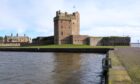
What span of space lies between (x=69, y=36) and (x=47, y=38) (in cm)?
1465

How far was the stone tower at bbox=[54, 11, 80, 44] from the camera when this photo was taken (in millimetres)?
117000

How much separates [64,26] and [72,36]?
5.50m

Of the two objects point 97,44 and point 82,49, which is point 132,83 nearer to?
point 82,49

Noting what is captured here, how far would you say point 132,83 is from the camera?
13.4 m

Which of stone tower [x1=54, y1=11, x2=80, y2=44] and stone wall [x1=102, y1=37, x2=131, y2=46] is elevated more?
stone tower [x1=54, y1=11, x2=80, y2=44]

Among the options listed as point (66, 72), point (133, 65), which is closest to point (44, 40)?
point (66, 72)

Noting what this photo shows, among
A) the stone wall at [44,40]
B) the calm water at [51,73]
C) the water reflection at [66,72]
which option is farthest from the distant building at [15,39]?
the water reflection at [66,72]

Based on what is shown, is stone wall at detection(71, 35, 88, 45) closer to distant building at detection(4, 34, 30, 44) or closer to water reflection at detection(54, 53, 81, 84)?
water reflection at detection(54, 53, 81, 84)

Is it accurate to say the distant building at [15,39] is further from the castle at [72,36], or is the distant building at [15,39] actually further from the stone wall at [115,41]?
the stone wall at [115,41]

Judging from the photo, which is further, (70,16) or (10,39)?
(10,39)

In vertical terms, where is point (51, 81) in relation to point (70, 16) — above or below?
below

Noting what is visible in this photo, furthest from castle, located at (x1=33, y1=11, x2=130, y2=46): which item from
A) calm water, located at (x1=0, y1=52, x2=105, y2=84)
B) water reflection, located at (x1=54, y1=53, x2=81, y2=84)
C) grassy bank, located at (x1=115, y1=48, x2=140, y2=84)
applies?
grassy bank, located at (x1=115, y1=48, x2=140, y2=84)

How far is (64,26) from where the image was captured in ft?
387

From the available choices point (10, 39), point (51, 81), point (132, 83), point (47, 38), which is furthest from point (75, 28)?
point (132, 83)
